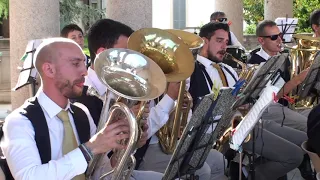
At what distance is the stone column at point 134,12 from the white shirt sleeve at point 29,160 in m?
3.60

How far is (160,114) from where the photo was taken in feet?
12.1

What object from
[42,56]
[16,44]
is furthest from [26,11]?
[42,56]

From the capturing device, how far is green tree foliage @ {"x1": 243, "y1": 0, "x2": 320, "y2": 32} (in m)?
16.0

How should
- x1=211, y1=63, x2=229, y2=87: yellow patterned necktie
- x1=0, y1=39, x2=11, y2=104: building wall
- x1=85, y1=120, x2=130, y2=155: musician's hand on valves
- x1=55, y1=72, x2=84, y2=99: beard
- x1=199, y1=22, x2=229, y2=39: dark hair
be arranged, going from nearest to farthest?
1. x1=85, y1=120, x2=130, y2=155: musician's hand on valves
2. x1=55, y1=72, x2=84, y2=99: beard
3. x1=211, y1=63, x2=229, y2=87: yellow patterned necktie
4. x1=199, y1=22, x2=229, y2=39: dark hair
5. x1=0, y1=39, x2=11, y2=104: building wall

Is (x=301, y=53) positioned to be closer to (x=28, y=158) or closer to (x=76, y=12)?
(x=28, y=158)

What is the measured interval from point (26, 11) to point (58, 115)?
11.6 feet

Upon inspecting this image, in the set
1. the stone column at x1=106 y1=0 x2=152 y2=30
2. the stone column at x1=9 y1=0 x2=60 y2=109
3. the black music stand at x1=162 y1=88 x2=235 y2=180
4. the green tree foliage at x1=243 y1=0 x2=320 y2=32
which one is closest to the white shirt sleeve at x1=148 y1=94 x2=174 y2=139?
the black music stand at x1=162 y1=88 x2=235 y2=180

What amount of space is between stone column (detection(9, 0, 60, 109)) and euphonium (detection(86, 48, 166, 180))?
3.58 m

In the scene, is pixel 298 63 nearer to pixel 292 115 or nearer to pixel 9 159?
pixel 292 115

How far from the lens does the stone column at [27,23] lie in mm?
6121

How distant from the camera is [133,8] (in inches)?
243

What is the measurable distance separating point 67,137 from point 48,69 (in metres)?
0.38

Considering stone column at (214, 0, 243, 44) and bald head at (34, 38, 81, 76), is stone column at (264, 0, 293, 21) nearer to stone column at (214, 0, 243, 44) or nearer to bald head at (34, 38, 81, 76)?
stone column at (214, 0, 243, 44)

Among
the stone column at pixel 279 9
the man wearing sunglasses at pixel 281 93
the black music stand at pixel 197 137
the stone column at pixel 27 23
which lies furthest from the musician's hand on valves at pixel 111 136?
the stone column at pixel 279 9
